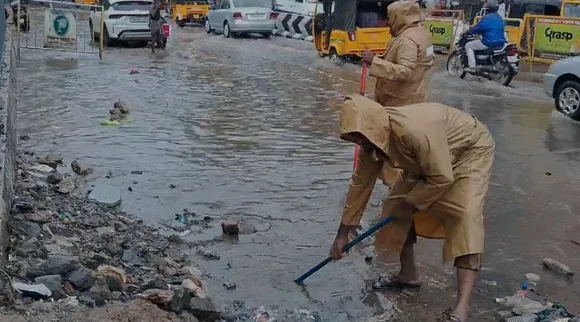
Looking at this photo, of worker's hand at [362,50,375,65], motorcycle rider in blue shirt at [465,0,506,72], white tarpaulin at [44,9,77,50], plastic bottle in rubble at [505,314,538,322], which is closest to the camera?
plastic bottle in rubble at [505,314,538,322]

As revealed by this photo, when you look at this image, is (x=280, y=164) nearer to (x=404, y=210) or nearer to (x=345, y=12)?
(x=404, y=210)

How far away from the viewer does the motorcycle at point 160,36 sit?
20969 mm

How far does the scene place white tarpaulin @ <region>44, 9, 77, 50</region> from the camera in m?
17.9

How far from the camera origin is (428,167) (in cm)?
397

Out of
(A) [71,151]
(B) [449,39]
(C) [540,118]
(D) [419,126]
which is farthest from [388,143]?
(B) [449,39]

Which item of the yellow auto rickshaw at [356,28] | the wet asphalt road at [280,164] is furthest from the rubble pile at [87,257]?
the yellow auto rickshaw at [356,28]

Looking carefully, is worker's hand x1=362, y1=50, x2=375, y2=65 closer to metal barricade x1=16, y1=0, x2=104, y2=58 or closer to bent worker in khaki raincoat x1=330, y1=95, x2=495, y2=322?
bent worker in khaki raincoat x1=330, y1=95, x2=495, y2=322

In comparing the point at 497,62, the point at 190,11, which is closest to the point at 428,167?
the point at 497,62

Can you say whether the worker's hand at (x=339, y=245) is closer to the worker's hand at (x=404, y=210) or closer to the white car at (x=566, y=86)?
the worker's hand at (x=404, y=210)

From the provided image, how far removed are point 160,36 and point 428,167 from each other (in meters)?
18.7

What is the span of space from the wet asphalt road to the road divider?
29.7ft

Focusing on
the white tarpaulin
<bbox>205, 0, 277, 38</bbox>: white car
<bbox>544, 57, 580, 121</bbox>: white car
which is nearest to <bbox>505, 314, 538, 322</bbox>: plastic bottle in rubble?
<bbox>544, 57, 580, 121</bbox>: white car

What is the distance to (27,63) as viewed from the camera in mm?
17203

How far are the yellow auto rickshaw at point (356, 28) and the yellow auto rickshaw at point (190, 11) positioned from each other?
15.2 meters
